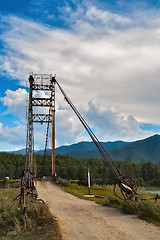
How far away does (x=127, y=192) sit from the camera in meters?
14.4

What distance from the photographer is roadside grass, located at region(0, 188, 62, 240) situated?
9578mm

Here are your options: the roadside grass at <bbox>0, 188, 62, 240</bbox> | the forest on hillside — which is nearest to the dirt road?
the roadside grass at <bbox>0, 188, 62, 240</bbox>

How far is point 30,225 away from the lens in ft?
34.7

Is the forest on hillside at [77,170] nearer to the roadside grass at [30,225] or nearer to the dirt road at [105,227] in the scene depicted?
the dirt road at [105,227]

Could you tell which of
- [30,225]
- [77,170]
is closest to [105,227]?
[30,225]

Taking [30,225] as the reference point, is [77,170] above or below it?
below

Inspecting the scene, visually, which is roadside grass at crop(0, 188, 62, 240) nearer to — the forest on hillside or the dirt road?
the dirt road

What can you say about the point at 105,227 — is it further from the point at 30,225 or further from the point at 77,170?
the point at 77,170

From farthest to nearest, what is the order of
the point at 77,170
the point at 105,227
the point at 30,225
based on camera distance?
the point at 77,170 → the point at 30,225 → the point at 105,227

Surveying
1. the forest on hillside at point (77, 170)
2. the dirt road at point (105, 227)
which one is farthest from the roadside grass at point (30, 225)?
the forest on hillside at point (77, 170)

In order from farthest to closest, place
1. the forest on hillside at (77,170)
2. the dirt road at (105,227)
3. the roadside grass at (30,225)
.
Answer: the forest on hillside at (77,170) < the roadside grass at (30,225) < the dirt road at (105,227)

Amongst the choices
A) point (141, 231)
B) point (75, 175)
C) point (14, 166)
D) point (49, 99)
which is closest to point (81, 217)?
point (141, 231)

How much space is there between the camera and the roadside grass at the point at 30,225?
958 cm

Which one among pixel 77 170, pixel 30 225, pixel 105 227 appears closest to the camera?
pixel 105 227
